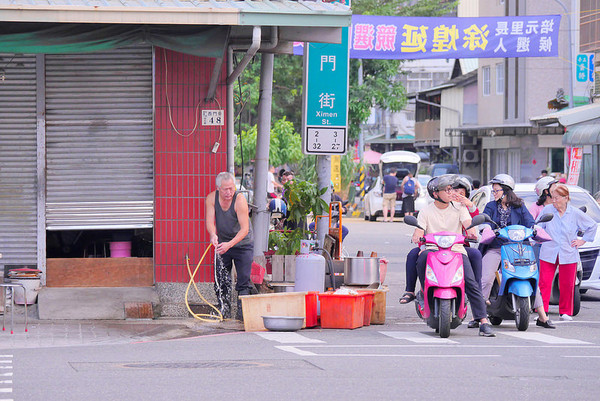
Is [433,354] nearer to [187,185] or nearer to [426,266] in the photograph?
[426,266]

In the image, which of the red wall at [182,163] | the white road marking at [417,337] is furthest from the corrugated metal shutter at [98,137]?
the white road marking at [417,337]

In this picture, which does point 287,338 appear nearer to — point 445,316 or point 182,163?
point 445,316

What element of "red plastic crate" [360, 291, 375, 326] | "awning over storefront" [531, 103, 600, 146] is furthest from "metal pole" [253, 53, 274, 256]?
"awning over storefront" [531, 103, 600, 146]

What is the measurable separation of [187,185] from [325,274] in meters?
2.10

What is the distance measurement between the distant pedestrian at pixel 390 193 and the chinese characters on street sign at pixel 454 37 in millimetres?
12118

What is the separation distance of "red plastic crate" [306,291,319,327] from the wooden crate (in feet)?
0.28

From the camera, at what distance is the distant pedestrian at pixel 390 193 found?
37562mm

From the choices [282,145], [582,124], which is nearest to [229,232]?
[582,124]

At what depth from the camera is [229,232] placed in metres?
13.1

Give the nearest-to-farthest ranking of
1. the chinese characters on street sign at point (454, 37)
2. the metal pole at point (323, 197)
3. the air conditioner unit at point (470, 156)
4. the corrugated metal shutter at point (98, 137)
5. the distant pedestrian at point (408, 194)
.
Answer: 1. the corrugated metal shutter at point (98, 137)
2. the metal pole at point (323, 197)
3. the chinese characters on street sign at point (454, 37)
4. the distant pedestrian at point (408, 194)
5. the air conditioner unit at point (470, 156)

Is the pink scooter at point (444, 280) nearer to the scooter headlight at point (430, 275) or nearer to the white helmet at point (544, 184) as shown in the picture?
the scooter headlight at point (430, 275)

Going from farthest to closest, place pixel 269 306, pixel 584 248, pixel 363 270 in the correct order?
pixel 584 248
pixel 363 270
pixel 269 306

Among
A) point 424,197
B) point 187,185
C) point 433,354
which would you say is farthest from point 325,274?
point 424,197

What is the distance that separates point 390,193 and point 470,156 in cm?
2187
